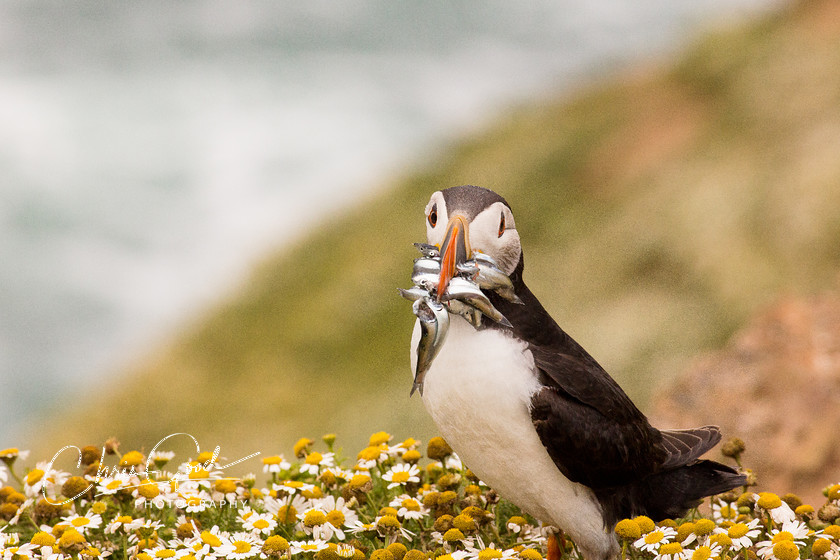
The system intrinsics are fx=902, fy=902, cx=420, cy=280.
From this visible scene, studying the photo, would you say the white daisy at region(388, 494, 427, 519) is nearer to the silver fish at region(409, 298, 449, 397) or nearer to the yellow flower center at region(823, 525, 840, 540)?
the silver fish at region(409, 298, 449, 397)

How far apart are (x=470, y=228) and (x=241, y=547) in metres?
1.21

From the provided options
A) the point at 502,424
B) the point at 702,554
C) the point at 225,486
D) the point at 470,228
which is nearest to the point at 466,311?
the point at 470,228

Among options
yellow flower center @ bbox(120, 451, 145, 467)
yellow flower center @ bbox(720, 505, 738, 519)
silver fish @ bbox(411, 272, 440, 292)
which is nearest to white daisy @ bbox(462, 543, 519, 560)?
silver fish @ bbox(411, 272, 440, 292)

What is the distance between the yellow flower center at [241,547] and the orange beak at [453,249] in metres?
1.01

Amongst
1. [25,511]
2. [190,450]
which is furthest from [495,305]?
[190,450]

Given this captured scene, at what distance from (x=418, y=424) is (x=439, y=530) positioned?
4070 millimetres

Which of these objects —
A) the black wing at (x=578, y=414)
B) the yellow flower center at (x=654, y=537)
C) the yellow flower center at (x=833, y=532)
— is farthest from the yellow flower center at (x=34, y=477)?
the yellow flower center at (x=833, y=532)

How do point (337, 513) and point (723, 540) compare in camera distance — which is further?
point (337, 513)

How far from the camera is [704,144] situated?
973 centimetres

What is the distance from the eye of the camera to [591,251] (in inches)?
338

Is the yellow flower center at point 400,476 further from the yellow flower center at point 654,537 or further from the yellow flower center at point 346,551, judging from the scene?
the yellow flower center at point 654,537

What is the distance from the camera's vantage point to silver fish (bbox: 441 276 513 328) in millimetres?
2500

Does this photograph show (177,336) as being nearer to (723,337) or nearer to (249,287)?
(249,287)

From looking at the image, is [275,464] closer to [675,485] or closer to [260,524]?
[260,524]
